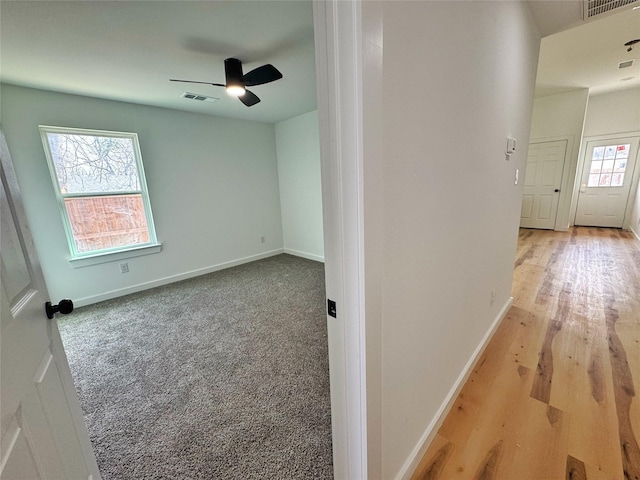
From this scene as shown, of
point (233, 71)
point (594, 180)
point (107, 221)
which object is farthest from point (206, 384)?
point (594, 180)

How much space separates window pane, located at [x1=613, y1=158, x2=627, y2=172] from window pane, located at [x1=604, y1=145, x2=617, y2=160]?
0.15m

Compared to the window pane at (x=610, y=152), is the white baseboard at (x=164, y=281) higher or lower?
lower

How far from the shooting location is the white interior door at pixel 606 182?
17.8 ft

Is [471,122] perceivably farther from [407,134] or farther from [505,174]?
[505,174]

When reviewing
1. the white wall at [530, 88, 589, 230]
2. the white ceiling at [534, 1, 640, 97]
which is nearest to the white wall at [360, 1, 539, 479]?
the white ceiling at [534, 1, 640, 97]

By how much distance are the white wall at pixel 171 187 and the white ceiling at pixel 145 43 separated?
0.99ft

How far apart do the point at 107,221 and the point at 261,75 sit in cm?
268

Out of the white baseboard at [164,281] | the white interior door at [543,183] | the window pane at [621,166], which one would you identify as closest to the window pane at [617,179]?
the window pane at [621,166]

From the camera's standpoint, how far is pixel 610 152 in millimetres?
5578

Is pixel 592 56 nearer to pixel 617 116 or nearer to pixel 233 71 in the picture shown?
pixel 617 116

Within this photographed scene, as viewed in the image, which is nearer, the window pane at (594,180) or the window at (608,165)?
the window at (608,165)

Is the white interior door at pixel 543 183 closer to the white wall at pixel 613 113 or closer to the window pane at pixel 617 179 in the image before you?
the white wall at pixel 613 113

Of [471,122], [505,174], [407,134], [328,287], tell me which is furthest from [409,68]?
[505,174]

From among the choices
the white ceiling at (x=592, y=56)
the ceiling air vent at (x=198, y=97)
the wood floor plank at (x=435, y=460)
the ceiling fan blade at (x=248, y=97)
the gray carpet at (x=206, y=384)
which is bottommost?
the wood floor plank at (x=435, y=460)
